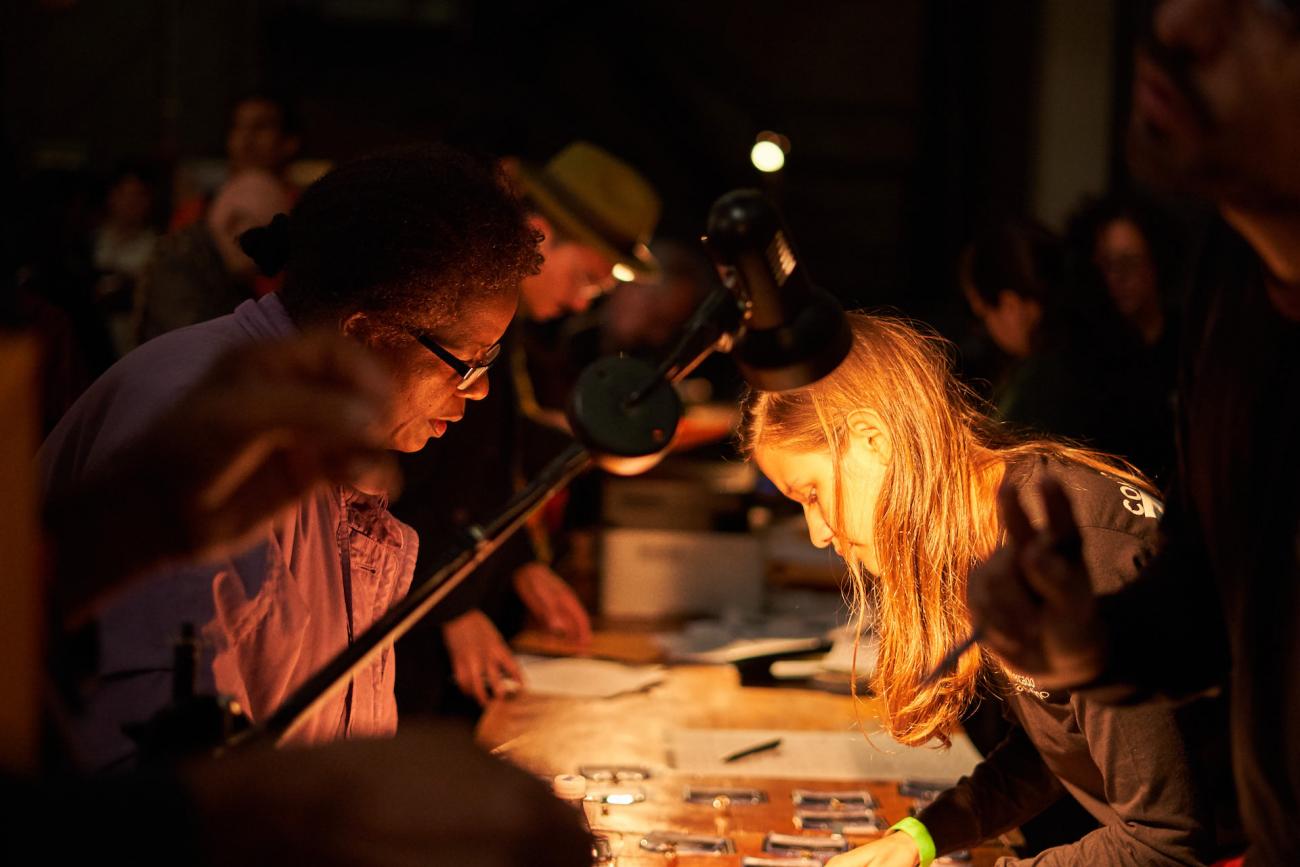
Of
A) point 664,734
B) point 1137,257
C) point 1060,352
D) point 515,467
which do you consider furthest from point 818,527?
point 1137,257

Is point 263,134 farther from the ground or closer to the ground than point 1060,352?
farther from the ground

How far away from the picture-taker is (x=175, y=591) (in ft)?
4.55

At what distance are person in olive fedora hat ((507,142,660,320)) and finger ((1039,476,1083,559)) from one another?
8.48 ft

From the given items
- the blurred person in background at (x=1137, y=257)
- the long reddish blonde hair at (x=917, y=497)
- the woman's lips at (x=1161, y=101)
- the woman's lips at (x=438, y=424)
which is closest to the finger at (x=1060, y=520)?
the woman's lips at (x=1161, y=101)

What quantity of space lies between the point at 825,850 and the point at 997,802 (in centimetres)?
27

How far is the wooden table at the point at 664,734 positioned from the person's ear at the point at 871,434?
1.64ft

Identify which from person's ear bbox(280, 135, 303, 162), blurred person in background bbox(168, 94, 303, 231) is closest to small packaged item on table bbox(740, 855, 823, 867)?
blurred person in background bbox(168, 94, 303, 231)

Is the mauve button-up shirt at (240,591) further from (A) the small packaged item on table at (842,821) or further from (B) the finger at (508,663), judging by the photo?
(B) the finger at (508,663)

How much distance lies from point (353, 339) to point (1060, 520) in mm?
885

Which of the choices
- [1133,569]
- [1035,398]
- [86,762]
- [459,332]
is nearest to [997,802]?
[1133,569]

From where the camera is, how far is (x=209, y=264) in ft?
11.6

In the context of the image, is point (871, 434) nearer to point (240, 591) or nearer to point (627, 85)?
point (240, 591)

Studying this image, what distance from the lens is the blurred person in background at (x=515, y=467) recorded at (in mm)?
3031

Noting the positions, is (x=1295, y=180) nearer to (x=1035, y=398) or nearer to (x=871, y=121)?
(x=1035, y=398)
